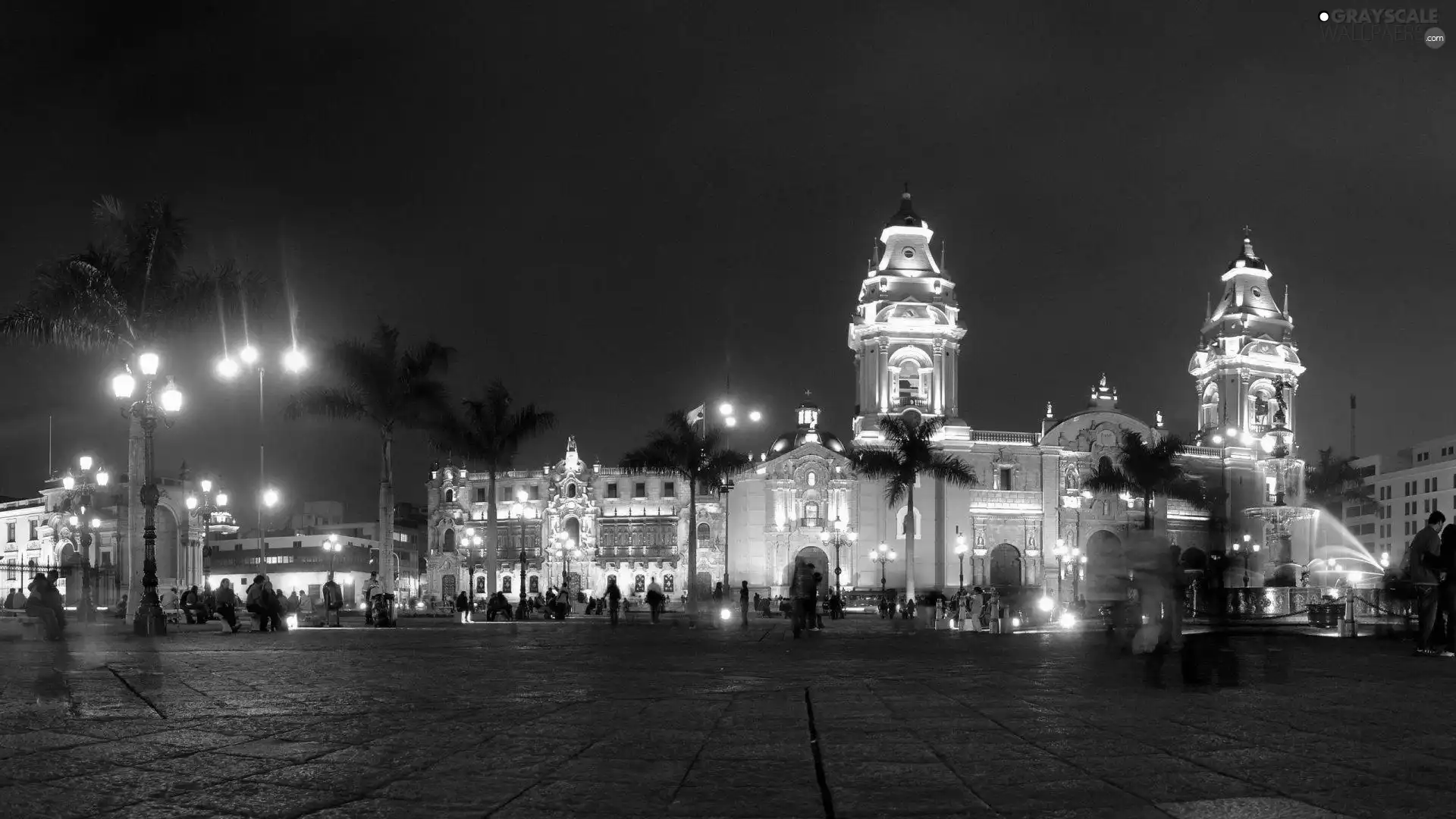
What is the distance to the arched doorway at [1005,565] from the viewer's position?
266 feet

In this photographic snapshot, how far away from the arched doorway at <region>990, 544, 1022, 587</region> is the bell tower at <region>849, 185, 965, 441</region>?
8.02m

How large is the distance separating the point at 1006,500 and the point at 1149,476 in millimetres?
12551

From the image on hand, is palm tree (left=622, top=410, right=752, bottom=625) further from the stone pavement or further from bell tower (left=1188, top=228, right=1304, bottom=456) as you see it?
the stone pavement

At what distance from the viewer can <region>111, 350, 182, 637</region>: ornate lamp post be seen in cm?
2527

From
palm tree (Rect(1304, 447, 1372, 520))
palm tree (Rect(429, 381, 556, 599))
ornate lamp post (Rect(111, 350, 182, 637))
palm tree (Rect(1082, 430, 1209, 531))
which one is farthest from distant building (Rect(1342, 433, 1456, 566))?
ornate lamp post (Rect(111, 350, 182, 637))

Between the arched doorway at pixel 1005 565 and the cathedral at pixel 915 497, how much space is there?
0.10 m

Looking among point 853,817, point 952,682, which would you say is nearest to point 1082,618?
point 952,682

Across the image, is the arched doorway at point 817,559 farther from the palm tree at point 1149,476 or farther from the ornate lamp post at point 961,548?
the palm tree at point 1149,476

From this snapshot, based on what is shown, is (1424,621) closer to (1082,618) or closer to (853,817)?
(853,817)

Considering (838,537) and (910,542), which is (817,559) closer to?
(838,537)

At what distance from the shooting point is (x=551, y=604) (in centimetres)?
4369

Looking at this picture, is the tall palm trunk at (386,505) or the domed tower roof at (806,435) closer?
the tall palm trunk at (386,505)

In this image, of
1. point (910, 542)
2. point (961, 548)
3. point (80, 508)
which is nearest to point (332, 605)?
point (910, 542)

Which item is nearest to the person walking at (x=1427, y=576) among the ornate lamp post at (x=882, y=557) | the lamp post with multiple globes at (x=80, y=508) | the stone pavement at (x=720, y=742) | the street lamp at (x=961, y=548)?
the stone pavement at (x=720, y=742)
